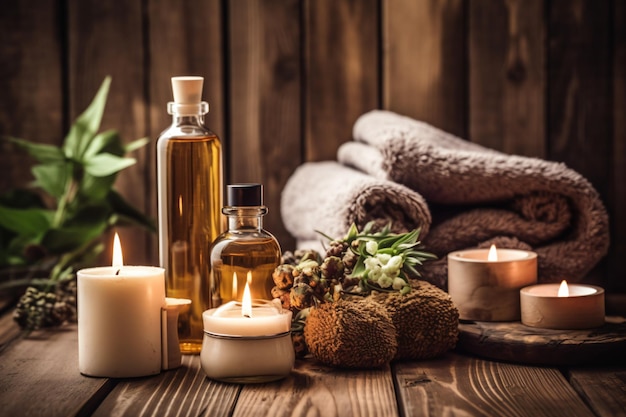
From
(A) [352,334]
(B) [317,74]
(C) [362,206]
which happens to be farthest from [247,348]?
(B) [317,74]

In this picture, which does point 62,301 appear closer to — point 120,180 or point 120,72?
point 120,180

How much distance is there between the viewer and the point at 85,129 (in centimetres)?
139

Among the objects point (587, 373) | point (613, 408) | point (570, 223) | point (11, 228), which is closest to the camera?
point (613, 408)

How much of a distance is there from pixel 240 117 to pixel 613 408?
902mm

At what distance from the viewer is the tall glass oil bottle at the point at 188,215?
0.99 meters

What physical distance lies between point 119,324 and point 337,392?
24cm

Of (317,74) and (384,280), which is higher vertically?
(317,74)

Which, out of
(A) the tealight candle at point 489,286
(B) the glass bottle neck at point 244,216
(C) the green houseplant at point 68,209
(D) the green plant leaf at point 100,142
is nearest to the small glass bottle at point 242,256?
(B) the glass bottle neck at point 244,216

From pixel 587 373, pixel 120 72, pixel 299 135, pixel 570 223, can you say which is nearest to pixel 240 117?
pixel 299 135

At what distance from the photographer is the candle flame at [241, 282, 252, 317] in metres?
0.88

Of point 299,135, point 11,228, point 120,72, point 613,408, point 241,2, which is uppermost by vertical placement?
point 241,2

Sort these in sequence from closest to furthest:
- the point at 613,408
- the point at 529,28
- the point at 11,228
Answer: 1. the point at 613,408
2. the point at 11,228
3. the point at 529,28

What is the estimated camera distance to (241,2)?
1.50 meters

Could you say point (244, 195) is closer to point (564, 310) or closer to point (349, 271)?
point (349, 271)
